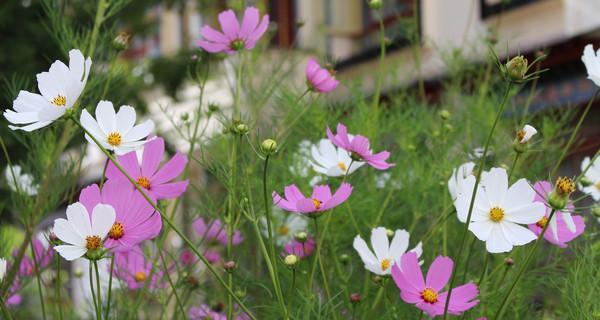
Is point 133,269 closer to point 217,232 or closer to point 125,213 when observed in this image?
point 217,232

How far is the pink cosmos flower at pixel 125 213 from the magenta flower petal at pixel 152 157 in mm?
52

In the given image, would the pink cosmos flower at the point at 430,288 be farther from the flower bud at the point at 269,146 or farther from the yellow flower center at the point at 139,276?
the yellow flower center at the point at 139,276

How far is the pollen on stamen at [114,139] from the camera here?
1.63 feet

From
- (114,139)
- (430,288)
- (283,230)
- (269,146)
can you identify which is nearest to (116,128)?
(114,139)

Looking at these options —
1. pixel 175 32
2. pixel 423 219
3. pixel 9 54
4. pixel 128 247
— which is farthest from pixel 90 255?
pixel 175 32

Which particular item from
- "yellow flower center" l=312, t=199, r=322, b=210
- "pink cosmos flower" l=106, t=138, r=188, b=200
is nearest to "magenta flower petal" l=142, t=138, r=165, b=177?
"pink cosmos flower" l=106, t=138, r=188, b=200

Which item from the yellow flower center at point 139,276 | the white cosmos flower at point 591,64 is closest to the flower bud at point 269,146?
the white cosmos flower at point 591,64

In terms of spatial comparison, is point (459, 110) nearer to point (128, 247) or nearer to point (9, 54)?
point (128, 247)

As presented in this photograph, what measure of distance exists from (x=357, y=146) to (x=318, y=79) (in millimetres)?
129

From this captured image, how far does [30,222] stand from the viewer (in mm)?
682

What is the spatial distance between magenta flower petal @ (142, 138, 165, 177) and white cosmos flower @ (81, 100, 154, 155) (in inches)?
1.1

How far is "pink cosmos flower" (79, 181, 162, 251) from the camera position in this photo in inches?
18.7

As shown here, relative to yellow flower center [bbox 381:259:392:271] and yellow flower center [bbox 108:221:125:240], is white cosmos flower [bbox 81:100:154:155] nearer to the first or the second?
yellow flower center [bbox 108:221:125:240]

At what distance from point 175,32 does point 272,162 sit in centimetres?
639
